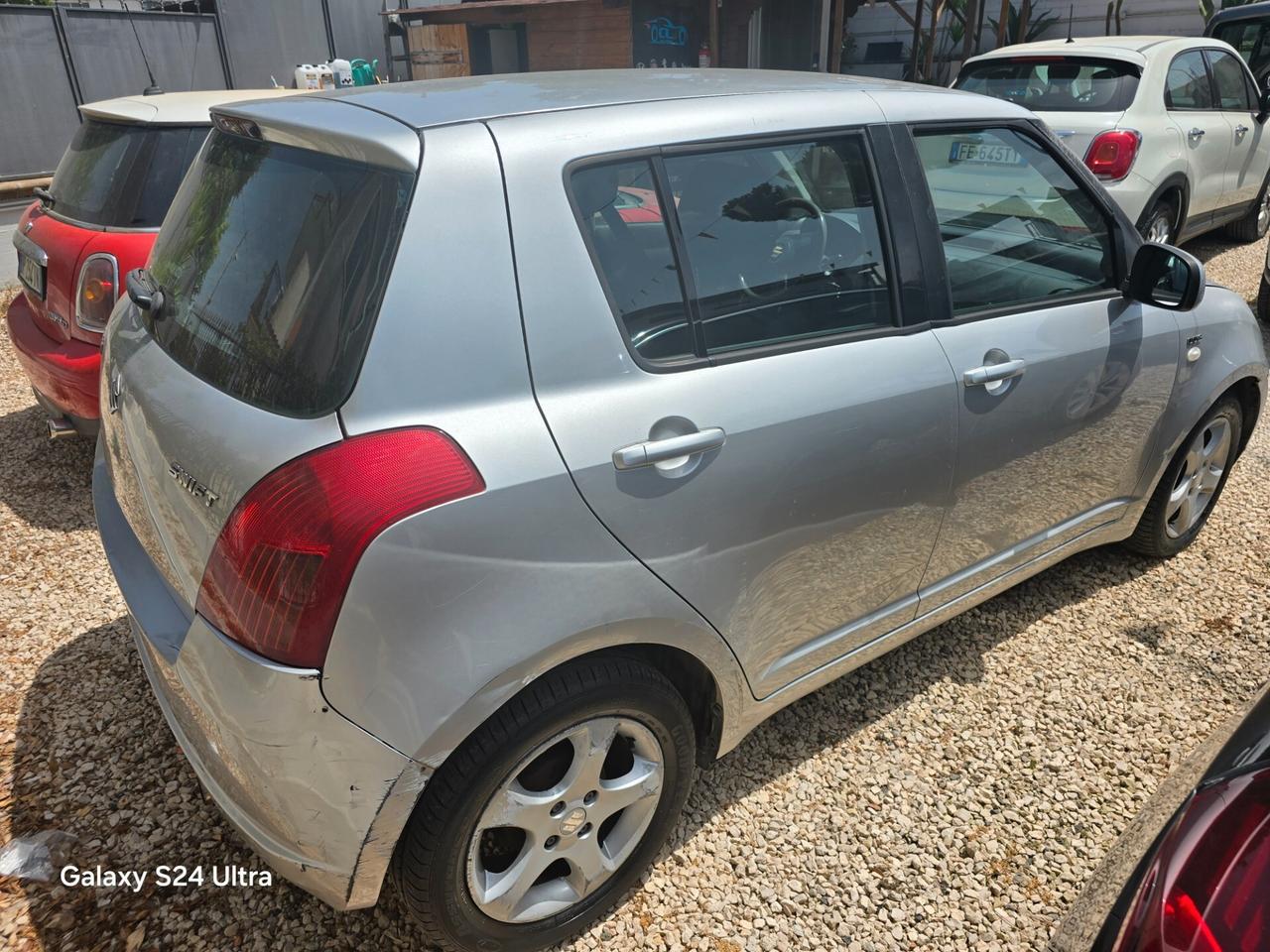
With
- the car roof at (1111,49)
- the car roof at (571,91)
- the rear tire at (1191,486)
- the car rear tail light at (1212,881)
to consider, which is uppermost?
the car roof at (571,91)

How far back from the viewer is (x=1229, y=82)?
7.77m

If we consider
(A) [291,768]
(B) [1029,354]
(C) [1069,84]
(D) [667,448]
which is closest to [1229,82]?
(C) [1069,84]

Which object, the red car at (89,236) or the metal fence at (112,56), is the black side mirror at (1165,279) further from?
the metal fence at (112,56)

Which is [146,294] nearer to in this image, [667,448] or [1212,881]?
[667,448]

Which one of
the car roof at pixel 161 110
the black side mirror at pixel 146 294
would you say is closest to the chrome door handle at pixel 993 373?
the black side mirror at pixel 146 294

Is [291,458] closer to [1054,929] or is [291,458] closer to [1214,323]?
[1054,929]

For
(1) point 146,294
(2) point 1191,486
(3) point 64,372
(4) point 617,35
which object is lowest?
(2) point 1191,486

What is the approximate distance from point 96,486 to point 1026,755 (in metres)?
2.77

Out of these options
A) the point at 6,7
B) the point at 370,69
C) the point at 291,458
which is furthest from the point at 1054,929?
the point at 370,69

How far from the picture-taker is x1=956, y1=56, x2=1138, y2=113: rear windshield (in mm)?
6512

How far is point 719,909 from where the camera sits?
2.21 meters

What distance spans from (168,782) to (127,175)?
286 cm

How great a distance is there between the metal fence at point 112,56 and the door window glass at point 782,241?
1359 cm

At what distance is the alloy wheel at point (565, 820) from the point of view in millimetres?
1855
